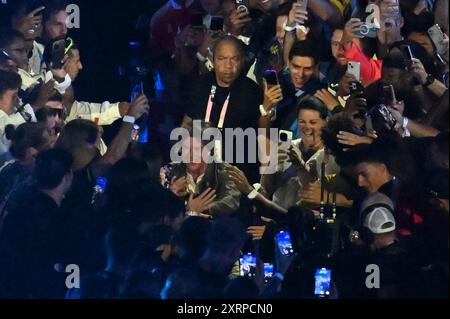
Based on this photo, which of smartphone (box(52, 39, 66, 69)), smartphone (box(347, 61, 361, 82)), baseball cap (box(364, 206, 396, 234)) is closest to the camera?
baseball cap (box(364, 206, 396, 234))

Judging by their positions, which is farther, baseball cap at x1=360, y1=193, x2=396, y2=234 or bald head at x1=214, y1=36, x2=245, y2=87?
bald head at x1=214, y1=36, x2=245, y2=87

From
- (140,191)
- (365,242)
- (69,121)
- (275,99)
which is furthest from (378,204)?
(69,121)

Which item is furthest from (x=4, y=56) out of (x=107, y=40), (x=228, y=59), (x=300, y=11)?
(x=300, y=11)

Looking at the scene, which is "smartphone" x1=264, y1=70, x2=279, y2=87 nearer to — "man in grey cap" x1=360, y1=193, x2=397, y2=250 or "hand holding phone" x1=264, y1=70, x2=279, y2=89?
"hand holding phone" x1=264, y1=70, x2=279, y2=89

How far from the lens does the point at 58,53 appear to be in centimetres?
855

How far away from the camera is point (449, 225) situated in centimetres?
816

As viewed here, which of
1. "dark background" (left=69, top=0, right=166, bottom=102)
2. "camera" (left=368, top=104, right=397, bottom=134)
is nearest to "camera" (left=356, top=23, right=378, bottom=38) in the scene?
"camera" (left=368, top=104, right=397, bottom=134)

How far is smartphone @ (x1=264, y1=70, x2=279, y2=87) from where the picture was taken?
27.4ft

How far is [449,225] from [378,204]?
19.5 inches

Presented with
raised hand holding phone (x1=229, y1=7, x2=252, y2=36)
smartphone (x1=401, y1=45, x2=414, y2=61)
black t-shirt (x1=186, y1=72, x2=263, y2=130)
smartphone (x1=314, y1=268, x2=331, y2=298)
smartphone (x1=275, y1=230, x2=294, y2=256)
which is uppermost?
raised hand holding phone (x1=229, y1=7, x2=252, y2=36)

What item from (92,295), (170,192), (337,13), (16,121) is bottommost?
(92,295)

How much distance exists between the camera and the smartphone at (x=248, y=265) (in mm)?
8305

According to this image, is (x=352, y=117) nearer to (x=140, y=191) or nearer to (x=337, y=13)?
(x=337, y=13)

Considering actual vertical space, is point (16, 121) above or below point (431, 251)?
above
